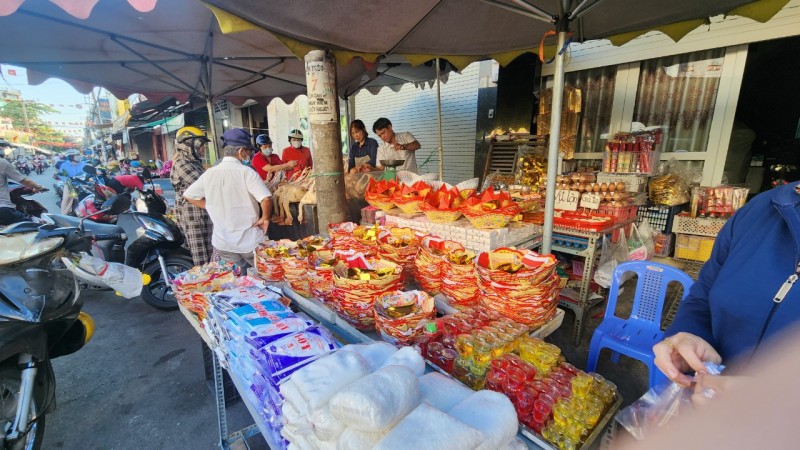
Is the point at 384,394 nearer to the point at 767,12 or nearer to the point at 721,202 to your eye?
the point at 767,12

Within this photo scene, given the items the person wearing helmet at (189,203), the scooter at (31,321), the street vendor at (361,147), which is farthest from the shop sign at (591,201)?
the scooter at (31,321)

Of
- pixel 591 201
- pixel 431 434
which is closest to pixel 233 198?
pixel 431 434

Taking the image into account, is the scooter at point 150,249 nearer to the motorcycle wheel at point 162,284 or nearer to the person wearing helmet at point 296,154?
the motorcycle wheel at point 162,284

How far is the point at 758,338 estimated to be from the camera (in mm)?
973

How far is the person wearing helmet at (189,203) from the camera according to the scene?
377cm

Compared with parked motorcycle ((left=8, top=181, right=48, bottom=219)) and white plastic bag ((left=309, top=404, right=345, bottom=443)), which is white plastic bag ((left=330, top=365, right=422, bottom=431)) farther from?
parked motorcycle ((left=8, top=181, right=48, bottom=219))

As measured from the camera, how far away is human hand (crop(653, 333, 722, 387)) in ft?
3.21

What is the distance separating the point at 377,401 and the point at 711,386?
0.85 metres

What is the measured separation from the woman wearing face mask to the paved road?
2378 millimetres

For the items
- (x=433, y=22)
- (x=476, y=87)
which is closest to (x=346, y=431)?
(x=433, y=22)

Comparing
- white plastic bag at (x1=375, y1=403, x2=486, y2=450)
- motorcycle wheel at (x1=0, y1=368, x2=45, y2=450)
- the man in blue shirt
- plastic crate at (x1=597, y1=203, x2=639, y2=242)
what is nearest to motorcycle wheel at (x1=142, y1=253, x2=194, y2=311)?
motorcycle wheel at (x1=0, y1=368, x2=45, y2=450)

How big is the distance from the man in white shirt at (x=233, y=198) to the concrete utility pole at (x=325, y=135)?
56cm

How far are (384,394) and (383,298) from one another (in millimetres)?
864

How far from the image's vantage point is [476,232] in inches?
87.5
